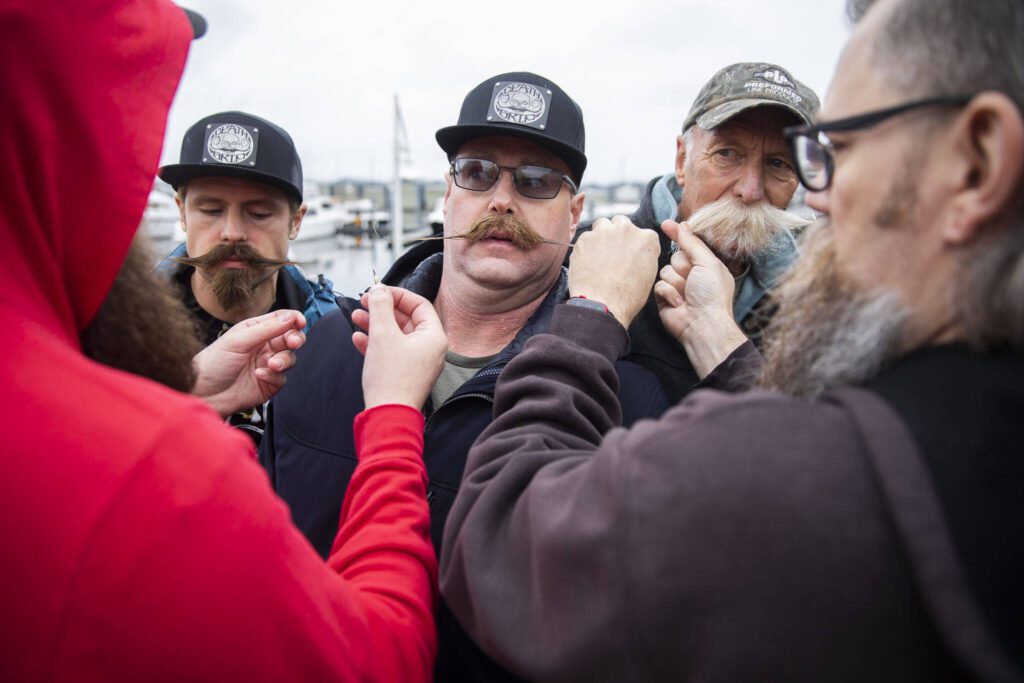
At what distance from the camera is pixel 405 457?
1506 millimetres

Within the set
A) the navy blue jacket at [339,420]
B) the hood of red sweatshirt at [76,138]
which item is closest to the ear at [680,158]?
the navy blue jacket at [339,420]

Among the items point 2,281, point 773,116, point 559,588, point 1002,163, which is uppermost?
point 773,116

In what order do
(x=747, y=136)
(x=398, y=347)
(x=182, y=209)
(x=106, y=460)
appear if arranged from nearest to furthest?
(x=106, y=460)
(x=398, y=347)
(x=747, y=136)
(x=182, y=209)

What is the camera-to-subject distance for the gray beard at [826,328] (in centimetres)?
106

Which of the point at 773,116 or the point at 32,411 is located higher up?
the point at 773,116

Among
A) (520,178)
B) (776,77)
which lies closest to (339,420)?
(520,178)

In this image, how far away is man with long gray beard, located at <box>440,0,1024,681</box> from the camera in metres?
0.83

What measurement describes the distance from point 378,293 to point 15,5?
111 centimetres

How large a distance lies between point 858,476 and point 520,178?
194 cm

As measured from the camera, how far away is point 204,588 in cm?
89

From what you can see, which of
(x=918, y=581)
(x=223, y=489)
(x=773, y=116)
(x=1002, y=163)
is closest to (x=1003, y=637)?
(x=918, y=581)

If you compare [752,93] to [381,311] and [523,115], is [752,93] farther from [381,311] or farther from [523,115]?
[381,311]

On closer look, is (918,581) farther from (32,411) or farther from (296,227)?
(296,227)

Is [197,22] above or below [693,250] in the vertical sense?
above
